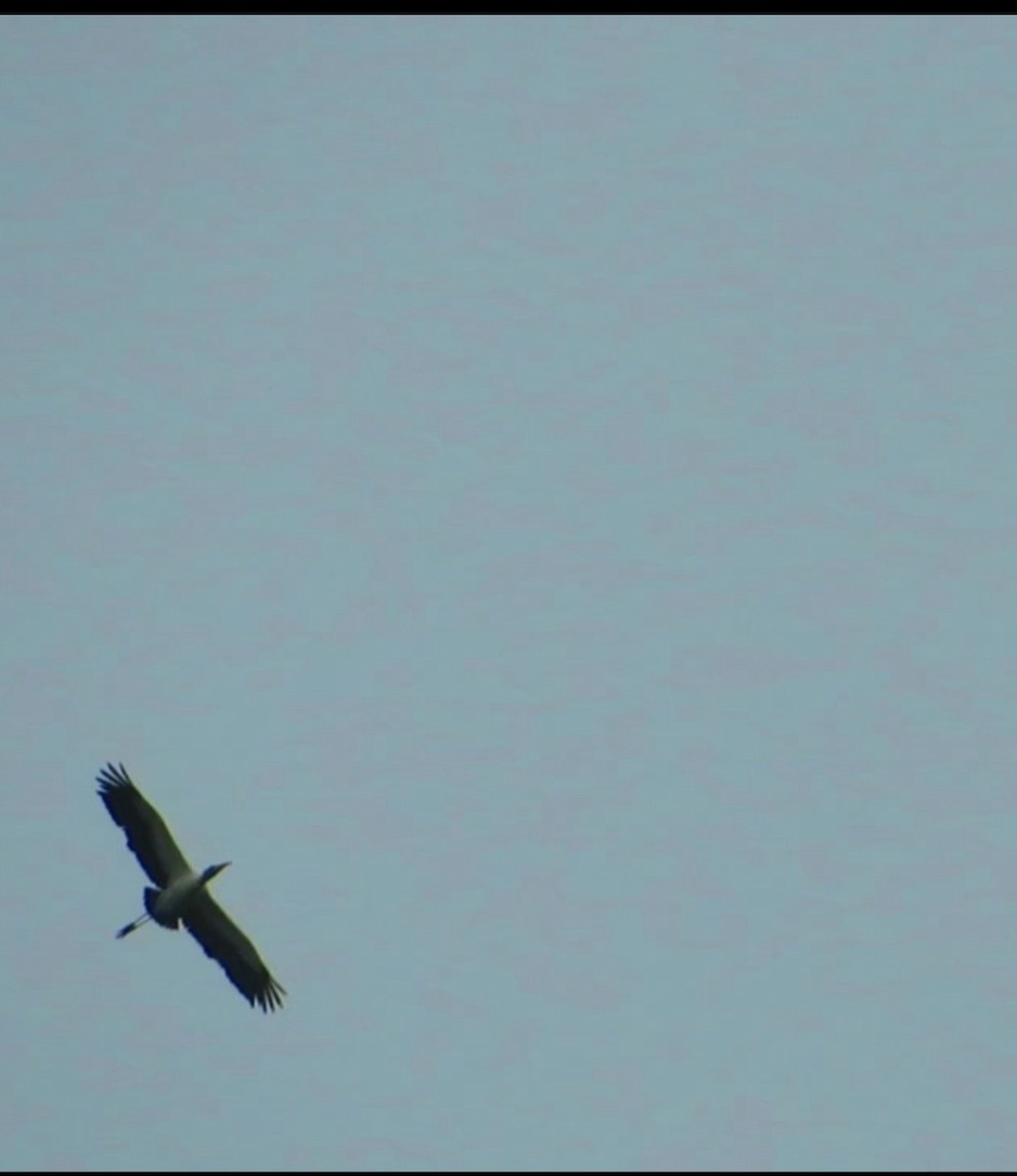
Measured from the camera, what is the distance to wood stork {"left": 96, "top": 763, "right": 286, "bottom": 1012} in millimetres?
19328

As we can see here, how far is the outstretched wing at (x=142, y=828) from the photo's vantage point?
1930 cm

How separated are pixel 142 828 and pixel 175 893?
93 cm

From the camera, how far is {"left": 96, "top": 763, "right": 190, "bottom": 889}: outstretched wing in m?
19.3

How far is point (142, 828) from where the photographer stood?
763 inches

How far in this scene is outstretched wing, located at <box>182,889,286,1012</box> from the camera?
1984 centimetres

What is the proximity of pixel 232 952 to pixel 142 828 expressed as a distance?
7.05 ft

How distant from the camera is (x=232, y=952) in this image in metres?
20.1

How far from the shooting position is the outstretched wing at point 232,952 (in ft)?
65.1
